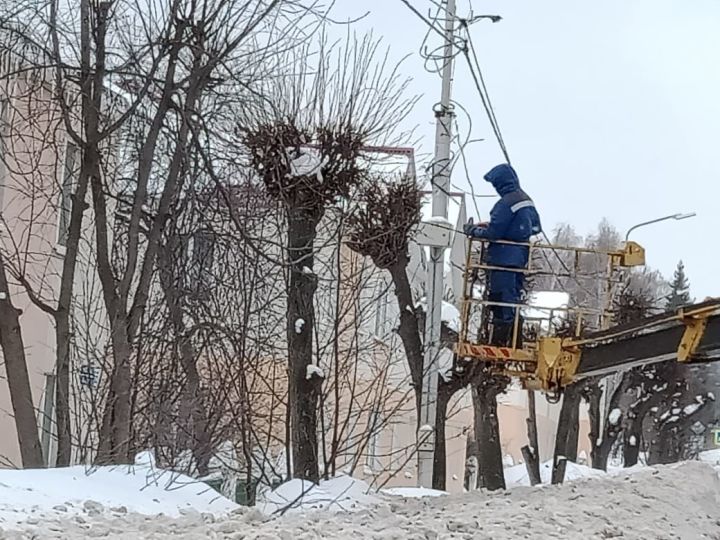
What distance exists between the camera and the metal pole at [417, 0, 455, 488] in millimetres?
12820

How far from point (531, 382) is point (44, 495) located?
4727mm

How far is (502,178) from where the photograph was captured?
35.0ft

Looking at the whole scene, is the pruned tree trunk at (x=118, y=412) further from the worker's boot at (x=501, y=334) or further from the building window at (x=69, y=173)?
the worker's boot at (x=501, y=334)

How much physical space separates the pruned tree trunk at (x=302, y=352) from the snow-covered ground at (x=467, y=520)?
99.4 inches

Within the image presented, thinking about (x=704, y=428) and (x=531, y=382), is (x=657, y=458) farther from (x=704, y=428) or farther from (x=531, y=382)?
(x=531, y=382)

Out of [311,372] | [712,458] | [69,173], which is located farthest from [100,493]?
[712,458]

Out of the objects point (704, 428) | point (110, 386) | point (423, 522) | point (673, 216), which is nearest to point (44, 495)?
point (423, 522)

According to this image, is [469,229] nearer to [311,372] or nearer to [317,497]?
[311,372]

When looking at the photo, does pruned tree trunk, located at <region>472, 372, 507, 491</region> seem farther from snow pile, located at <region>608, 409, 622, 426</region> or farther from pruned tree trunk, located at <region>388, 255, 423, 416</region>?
snow pile, located at <region>608, 409, 622, 426</region>

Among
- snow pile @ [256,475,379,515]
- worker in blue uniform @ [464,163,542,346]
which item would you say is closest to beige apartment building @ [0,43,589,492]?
snow pile @ [256,475,379,515]

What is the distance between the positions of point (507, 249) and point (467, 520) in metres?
3.92

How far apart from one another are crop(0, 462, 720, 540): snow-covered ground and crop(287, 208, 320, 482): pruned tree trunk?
8.29 feet

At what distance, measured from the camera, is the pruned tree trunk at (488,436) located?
56.9ft

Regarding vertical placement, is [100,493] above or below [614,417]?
below
